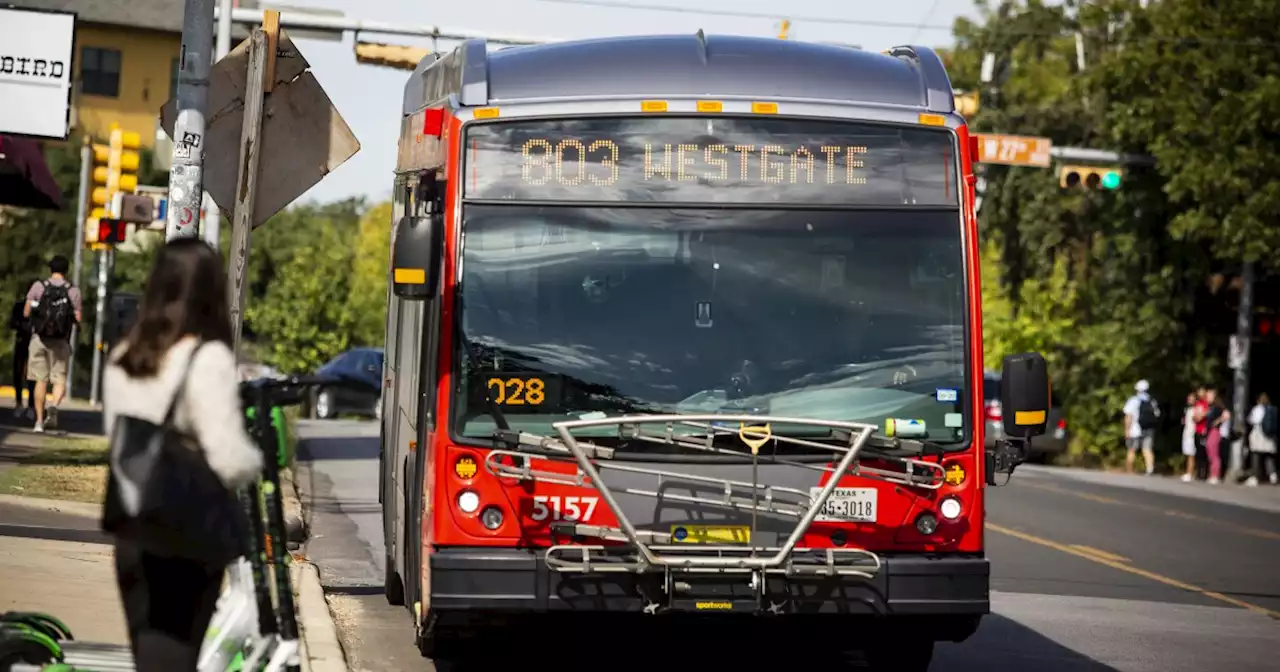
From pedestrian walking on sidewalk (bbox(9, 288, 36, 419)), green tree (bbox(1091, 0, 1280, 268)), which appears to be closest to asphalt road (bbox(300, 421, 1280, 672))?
pedestrian walking on sidewalk (bbox(9, 288, 36, 419))

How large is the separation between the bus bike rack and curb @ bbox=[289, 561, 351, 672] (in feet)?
3.94

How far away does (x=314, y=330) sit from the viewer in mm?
53156

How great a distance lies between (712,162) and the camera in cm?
934

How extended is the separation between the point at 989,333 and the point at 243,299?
45.7 metres

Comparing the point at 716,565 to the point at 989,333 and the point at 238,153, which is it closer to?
the point at 238,153

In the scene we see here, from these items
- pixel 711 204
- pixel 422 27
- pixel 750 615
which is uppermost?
pixel 422 27

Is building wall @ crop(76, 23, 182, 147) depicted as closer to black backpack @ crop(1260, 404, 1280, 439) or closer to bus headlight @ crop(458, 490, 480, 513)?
black backpack @ crop(1260, 404, 1280, 439)

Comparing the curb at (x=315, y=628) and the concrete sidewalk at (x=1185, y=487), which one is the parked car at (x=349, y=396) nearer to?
the concrete sidewalk at (x=1185, y=487)

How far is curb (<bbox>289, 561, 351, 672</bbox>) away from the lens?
9.41 m

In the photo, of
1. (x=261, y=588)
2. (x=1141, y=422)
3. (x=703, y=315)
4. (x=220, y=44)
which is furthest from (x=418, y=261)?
(x=1141, y=422)

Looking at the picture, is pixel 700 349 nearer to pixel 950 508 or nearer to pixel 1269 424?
pixel 950 508

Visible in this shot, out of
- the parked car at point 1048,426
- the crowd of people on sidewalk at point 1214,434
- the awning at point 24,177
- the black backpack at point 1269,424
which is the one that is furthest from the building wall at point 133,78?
the awning at point 24,177

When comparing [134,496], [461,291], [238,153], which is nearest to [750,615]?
[461,291]

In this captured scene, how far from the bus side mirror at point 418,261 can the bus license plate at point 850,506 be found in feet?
6.37
